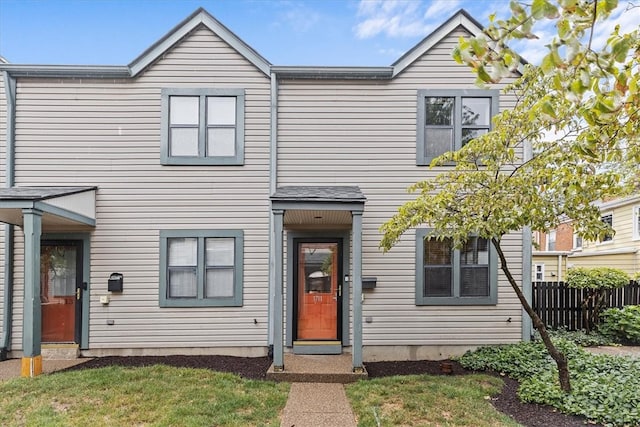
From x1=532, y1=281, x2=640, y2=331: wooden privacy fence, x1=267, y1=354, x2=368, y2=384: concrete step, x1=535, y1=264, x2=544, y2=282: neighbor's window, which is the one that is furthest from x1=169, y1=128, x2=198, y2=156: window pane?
x1=535, y1=264, x2=544, y2=282: neighbor's window

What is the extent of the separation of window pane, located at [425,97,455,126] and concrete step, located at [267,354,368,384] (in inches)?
189

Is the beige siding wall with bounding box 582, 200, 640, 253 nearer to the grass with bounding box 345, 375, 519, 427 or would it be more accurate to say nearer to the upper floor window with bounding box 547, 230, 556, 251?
the upper floor window with bounding box 547, 230, 556, 251

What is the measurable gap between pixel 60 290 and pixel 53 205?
2.11 meters

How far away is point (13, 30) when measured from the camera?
37.7 ft

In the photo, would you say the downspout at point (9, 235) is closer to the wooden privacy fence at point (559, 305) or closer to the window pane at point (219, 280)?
the window pane at point (219, 280)

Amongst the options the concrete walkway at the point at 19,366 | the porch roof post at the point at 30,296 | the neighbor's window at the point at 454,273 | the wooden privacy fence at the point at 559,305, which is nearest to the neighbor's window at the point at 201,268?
the concrete walkway at the point at 19,366

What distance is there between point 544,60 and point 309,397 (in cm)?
473

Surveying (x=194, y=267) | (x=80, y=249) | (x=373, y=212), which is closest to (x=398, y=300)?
(x=373, y=212)

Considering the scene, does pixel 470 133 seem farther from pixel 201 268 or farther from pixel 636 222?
pixel 636 222

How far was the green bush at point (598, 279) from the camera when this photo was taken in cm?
839

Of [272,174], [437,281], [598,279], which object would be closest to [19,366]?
[272,174]

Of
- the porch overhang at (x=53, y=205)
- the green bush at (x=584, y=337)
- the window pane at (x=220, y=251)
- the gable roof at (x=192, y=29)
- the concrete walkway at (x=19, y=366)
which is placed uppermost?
the gable roof at (x=192, y=29)

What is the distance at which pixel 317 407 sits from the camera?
470 cm

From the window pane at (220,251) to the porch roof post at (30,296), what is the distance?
105 inches
